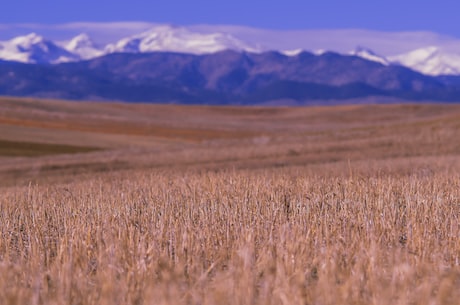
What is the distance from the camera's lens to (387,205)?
8.81m

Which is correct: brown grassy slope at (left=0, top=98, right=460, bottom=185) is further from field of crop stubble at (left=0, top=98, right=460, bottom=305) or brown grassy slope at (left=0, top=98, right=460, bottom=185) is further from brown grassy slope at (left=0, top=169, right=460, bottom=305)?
brown grassy slope at (left=0, top=169, right=460, bottom=305)

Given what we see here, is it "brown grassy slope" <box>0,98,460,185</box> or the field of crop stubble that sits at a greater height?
the field of crop stubble

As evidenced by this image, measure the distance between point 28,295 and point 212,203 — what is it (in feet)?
13.3

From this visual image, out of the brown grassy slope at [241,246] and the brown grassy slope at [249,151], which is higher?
the brown grassy slope at [241,246]

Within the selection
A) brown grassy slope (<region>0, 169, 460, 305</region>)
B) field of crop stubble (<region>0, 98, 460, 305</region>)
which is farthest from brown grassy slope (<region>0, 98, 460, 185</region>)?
brown grassy slope (<region>0, 169, 460, 305</region>)

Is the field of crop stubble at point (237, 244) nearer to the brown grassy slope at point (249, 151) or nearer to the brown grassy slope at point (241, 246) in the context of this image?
the brown grassy slope at point (241, 246)

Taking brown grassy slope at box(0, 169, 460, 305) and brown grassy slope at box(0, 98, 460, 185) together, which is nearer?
brown grassy slope at box(0, 169, 460, 305)

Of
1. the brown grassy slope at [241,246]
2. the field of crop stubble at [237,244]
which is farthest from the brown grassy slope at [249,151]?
the brown grassy slope at [241,246]

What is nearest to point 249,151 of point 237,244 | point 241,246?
point 237,244

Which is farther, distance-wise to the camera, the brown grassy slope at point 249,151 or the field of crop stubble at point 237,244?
the brown grassy slope at point 249,151

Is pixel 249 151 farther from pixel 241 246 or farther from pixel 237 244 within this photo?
pixel 241 246

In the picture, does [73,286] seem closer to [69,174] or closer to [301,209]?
[301,209]

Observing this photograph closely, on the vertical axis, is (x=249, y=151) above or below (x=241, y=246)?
below

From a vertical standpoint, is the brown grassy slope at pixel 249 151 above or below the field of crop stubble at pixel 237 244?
below
